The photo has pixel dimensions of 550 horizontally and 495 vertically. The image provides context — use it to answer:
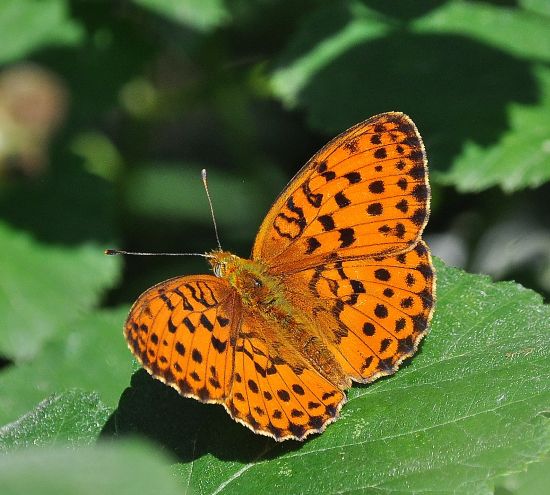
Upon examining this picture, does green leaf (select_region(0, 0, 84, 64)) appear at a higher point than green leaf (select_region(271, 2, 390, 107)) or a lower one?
lower

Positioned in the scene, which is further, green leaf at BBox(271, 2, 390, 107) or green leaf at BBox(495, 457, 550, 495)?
green leaf at BBox(271, 2, 390, 107)

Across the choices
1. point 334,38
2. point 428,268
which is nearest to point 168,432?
point 428,268

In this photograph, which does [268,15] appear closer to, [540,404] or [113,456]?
[540,404]

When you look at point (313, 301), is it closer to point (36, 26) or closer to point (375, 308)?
point (375, 308)

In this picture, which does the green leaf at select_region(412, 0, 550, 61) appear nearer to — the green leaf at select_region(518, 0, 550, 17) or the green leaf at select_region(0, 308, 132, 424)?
the green leaf at select_region(518, 0, 550, 17)

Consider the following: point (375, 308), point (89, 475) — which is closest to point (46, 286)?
point (375, 308)

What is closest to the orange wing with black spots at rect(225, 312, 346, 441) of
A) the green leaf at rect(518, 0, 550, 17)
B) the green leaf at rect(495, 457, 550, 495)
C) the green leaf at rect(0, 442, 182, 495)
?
the green leaf at rect(495, 457, 550, 495)

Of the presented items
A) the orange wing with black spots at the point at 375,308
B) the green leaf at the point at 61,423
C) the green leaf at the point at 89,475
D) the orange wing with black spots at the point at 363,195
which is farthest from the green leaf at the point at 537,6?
the green leaf at the point at 89,475
